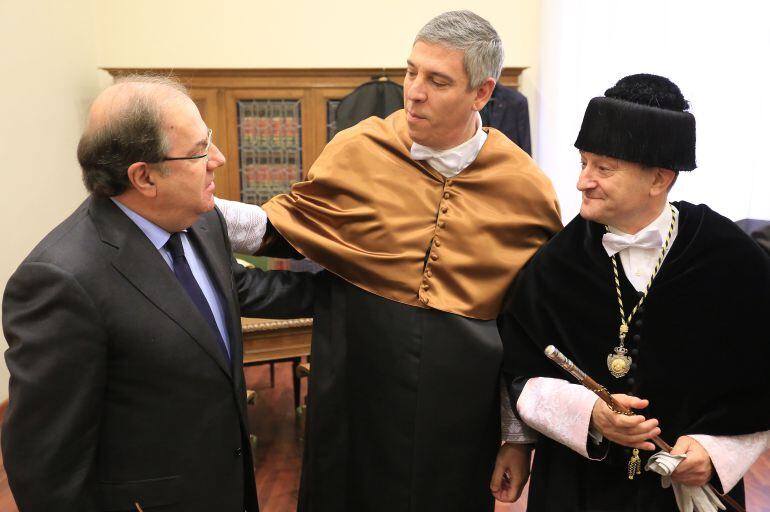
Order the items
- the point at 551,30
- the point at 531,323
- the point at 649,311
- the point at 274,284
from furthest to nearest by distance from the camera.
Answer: the point at 551,30
the point at 274,284
the point at 531,323
the point at 649,311

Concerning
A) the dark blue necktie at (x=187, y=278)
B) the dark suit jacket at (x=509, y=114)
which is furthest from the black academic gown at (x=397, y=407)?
the dark suit jacket at (x=509, y=114)

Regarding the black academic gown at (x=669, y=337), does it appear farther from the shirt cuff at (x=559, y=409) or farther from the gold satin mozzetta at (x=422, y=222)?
the gold satin mozzetta at (x=422, y=222)

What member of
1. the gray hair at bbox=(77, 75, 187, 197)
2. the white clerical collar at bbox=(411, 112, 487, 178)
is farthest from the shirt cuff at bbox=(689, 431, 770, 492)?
the gray hair at bbox=(77, 75, 187, 197)

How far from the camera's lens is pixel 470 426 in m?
1.97

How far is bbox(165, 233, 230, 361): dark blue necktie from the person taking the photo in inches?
63.1

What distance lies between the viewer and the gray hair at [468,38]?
187 cm

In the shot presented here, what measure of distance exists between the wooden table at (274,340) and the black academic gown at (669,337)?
2.13 metres

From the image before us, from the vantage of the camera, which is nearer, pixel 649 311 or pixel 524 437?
pixel 649 311

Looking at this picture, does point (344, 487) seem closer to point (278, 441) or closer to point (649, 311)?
point (649, 311)

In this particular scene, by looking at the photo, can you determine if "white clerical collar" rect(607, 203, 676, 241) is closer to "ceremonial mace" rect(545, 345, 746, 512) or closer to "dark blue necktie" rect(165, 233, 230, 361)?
"ceremonial mace" rect(545, 345, 746, 512)

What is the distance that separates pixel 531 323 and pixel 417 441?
1.65 feet

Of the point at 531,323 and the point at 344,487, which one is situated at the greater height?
the point at 531,323

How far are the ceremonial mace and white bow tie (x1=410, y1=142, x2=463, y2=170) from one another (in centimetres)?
68

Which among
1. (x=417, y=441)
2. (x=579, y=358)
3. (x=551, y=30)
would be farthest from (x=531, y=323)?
(x=551, y=30)
